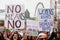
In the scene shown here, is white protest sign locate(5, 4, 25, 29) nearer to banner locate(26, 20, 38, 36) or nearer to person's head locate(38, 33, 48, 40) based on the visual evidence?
banner locate(26, 20, 38, 36)

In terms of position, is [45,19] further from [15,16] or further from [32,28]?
[15,16]

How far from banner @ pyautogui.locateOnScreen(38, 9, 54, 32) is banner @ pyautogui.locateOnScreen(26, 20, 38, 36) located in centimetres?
6

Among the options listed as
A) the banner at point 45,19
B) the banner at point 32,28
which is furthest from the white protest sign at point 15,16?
the banner at point 45,19

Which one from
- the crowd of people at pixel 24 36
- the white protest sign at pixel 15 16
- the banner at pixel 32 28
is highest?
the white protest sign at pixel 15 16

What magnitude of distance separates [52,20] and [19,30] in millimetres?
399

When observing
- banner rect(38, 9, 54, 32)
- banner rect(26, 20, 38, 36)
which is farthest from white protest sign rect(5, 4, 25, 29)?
banner rect(38, 9, 54, 32)

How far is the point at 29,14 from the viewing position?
2.53 meters

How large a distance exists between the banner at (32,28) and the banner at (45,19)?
6 centimetres

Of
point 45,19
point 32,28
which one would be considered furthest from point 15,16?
point 45,19

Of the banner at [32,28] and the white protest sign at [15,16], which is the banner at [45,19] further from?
the white protest sign at [15,16]

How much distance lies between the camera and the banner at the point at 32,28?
8.18ft

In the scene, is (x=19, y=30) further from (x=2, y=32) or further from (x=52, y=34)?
(x=52, y=34)

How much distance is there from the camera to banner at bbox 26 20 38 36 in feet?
8.18

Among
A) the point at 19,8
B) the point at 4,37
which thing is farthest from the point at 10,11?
the point at 4,37
